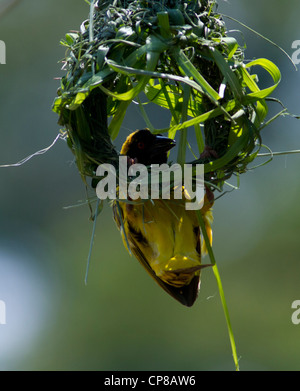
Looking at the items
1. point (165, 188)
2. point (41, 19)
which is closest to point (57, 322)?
point (41, 19)

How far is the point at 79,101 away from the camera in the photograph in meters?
2.37

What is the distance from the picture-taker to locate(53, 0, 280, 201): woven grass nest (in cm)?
239

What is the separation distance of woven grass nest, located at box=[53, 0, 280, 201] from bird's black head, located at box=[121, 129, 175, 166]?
1.06 feet

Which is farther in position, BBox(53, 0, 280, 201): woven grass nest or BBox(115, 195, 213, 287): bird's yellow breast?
BBox(115, 195, 213, 287): bird's yellow breast

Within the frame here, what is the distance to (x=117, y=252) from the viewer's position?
5734 millimetres

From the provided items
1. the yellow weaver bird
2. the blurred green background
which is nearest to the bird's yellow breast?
the yellow weaver bird

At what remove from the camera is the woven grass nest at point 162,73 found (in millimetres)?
2391

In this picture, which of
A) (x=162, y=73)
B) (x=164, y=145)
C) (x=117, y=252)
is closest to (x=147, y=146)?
(x=164, y=145)

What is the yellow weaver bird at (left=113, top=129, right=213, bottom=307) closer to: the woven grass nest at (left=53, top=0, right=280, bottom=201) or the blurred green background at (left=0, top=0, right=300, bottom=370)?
the woven grass nest at (left=53, top=0, right=280, bottom=201)

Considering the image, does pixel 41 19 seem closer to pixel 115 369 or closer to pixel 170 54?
pixel 115 369

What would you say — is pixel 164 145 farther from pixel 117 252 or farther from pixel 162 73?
pixel 117 252

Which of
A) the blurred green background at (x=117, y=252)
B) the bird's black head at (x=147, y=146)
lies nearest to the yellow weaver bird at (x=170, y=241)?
the bird's black head at (x=147, y=146)

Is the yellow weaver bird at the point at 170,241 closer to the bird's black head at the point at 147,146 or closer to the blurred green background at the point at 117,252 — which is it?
the bird's black head at the point at 147,146

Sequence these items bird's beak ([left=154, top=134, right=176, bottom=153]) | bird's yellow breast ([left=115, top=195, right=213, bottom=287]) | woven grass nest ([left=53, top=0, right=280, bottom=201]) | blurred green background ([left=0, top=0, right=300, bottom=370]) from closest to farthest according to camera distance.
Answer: woven grass nest ([left=53, top=0, right=280, bottom=201]) → bird's yellow breast ([left=115, top=195, right=213, bottom=287]) → bird's beak ([left=154, top=134, right=176, bottom=153]) → blurred green background ([left=0, top=0, right=300, bottom=370])
